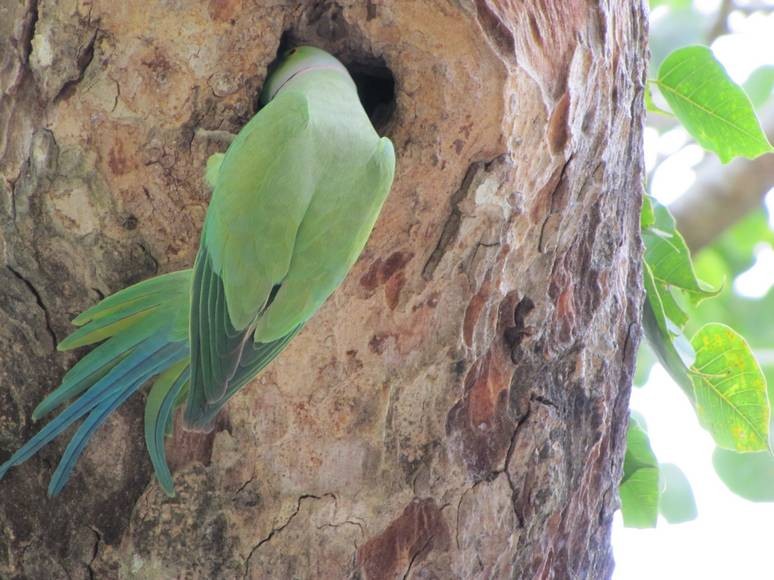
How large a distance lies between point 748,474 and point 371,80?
184cm

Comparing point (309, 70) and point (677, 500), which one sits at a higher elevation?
point (309, 70)

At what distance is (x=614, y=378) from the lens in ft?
7.30

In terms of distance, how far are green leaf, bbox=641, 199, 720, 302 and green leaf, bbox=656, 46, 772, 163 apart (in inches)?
9.1

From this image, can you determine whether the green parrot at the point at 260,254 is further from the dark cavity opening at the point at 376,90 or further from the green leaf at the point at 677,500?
the green leaf at the point at 677,500

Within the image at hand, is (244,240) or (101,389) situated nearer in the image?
(244,240)

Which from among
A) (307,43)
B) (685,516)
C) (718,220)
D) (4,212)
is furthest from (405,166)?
(718,220)

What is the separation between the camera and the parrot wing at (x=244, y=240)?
179 centimetres

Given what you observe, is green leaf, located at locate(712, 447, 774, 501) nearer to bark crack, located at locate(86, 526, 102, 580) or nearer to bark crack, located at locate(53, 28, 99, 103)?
bark crack, located at locate(86, 526, 102, 580)

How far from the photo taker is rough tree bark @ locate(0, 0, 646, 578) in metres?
1.91

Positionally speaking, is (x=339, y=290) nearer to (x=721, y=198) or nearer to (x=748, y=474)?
(x=748, y=474)

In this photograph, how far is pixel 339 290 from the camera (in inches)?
78.8

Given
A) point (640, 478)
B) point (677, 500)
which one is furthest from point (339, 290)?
point (677, 500)

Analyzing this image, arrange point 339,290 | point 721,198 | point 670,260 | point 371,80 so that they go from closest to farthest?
point 339,290, point 371,80, point 670,260, point 721,198

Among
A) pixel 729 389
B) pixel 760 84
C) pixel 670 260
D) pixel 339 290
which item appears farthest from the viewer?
pixel 760 84
